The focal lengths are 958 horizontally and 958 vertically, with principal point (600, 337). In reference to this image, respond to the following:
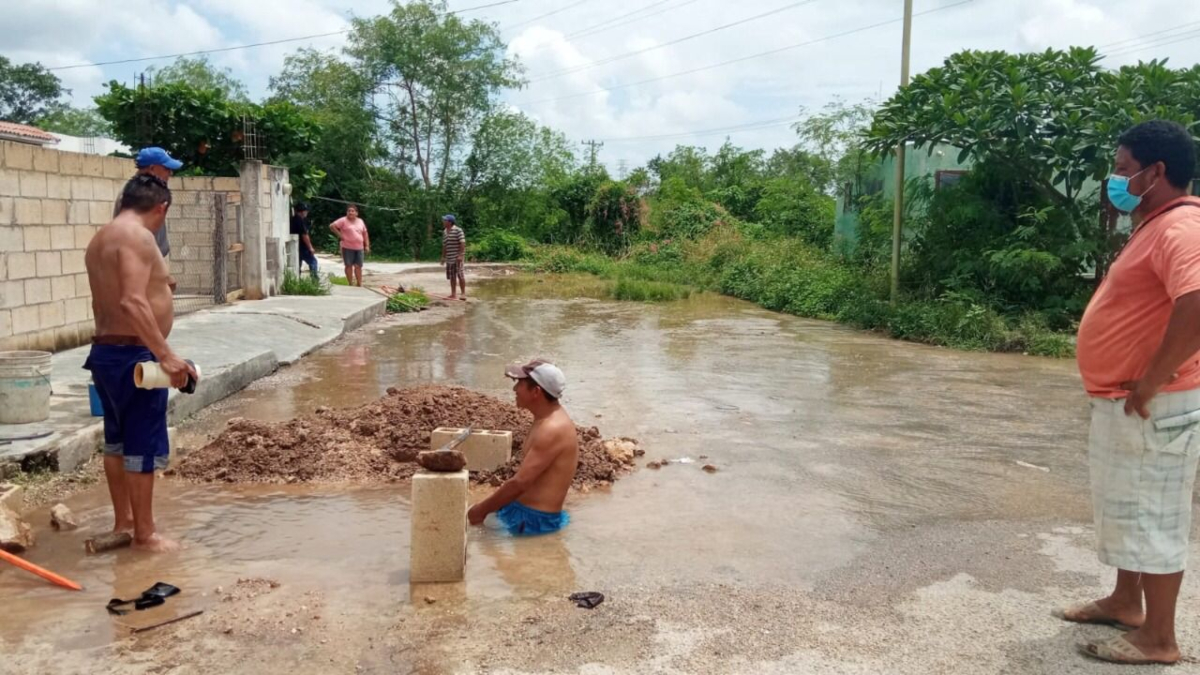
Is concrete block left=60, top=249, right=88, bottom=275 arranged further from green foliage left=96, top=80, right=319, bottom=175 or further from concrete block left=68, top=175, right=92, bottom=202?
green foliage left=96, top=80, right=319, bottom=175

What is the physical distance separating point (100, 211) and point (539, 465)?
25.8 feet

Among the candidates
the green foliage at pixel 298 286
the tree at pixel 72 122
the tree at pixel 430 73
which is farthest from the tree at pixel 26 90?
the green foliage at pixel 298 286

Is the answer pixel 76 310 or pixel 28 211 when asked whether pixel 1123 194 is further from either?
pixel 76 310

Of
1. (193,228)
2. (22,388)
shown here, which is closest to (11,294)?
(22,388)

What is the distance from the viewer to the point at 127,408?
4777 mm

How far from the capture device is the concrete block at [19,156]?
8.98m

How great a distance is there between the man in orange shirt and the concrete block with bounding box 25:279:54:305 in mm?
9237

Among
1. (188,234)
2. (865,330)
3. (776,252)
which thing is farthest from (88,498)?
(776,252)

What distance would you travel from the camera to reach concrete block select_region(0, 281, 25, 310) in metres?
8.86

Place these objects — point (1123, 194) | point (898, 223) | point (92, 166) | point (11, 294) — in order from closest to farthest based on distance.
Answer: point (1123, 194), point (11, 294), point (92, 166), point (898, 223)

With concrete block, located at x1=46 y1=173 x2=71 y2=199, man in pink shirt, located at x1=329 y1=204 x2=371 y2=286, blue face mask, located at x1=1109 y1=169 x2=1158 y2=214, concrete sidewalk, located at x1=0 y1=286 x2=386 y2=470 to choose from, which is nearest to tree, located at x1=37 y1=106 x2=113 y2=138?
man in pink shirt, located at x1=329 y1=204 x2=371 y2=286

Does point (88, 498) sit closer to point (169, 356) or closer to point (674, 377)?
point (169, 356)

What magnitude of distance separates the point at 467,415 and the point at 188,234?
10.4m

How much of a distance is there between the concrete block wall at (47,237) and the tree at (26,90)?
183ft
